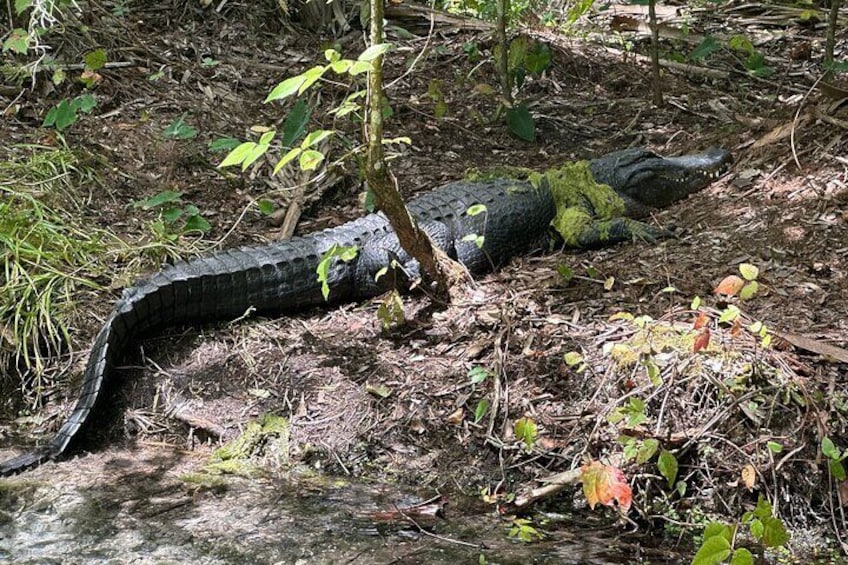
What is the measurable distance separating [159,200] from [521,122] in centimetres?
233

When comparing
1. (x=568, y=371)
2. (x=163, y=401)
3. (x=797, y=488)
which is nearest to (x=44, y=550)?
(x=163, y=401)

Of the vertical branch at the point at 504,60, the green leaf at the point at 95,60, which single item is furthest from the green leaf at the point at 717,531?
the green leaf at the point at 95,60

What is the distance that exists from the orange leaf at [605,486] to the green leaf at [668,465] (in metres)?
0.13

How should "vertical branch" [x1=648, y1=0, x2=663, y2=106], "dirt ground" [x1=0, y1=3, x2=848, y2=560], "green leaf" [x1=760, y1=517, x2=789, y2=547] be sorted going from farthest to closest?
"vertical branch" [x1=648, y1=0, x2=663, y2=106] < "dirt ground" [x1=0, y1=3, x2=848, y2=560] < "green leaf" [x1=760, y1=517, x2=789, y2=547]

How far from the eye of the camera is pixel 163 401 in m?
3.61

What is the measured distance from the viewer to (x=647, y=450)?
2736mm

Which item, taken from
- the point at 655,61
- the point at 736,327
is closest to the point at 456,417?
the point at 736,327

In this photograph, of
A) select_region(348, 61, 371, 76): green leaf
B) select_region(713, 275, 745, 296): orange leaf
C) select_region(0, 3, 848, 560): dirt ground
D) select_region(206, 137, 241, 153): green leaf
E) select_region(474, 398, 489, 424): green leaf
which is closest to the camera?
select_region(348, 61, 371, 76): green leaf

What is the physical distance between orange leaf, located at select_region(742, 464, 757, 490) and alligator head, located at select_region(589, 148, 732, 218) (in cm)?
251

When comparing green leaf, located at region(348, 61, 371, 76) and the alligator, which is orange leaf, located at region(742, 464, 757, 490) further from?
green leaf, located at region(348, 61, 371, 76)

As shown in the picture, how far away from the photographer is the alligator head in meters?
4.94

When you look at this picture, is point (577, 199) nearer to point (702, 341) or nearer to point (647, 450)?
point (702, 341)

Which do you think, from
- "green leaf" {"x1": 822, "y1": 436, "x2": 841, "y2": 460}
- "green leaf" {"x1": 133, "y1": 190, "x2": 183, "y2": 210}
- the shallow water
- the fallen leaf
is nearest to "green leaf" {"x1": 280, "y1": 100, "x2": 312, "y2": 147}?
"green leaf" {"x1": 133, "y1": 190, "x2": 183, "y2": 210}

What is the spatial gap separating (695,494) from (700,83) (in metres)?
4.27
